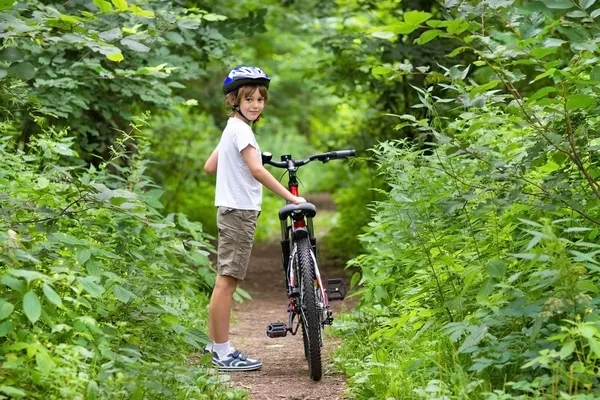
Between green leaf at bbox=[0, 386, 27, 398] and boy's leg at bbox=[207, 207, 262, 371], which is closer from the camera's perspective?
green leaf at bbox=[0, 386, 27, 398]

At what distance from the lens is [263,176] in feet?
18.9

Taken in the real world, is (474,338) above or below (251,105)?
below

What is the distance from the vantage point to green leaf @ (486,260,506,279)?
471 centimetres

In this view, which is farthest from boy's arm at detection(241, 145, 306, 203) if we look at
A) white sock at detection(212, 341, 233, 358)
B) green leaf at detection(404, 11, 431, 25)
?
green leaf at detection(404, 11, 431, 25)

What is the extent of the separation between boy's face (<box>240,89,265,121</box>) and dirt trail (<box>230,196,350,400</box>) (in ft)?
5.72

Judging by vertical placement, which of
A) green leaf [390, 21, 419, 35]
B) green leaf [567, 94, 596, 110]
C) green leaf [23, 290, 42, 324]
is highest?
green leaf [390, 21, 419, 35]

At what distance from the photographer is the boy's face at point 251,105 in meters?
6.02

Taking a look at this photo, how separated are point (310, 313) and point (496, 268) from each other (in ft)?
4.30

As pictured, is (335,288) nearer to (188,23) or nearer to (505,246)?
(505,246)

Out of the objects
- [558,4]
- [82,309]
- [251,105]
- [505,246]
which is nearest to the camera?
[558,4]

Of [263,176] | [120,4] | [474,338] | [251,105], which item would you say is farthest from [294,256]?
[120,4]

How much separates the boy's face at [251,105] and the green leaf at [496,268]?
2.05 meters

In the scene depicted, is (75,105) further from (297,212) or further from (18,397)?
(18,397)

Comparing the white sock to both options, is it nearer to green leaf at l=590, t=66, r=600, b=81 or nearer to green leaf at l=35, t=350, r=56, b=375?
green leaf at l=35, t=350, r=56, b=375
